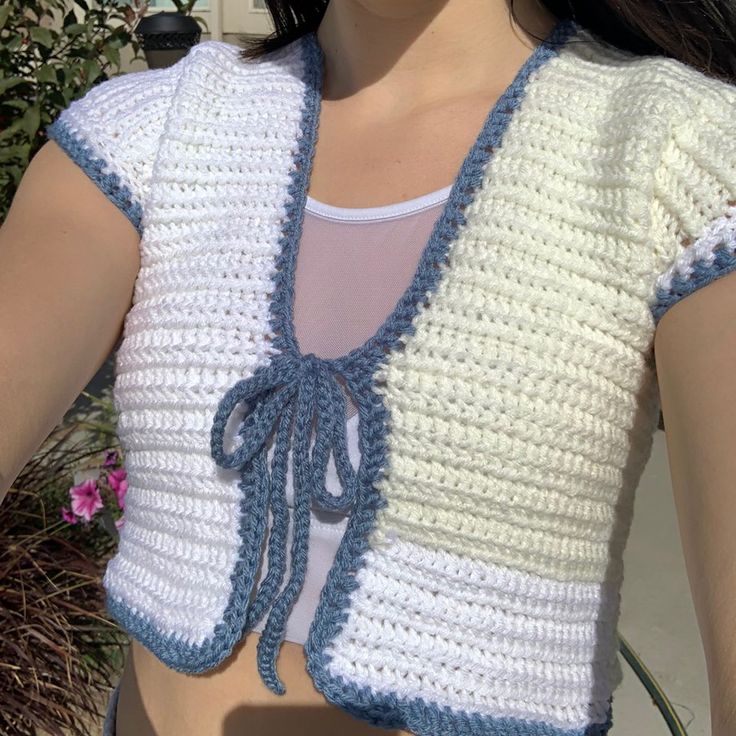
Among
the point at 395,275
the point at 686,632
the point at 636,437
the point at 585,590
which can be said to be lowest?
the point at 686,632

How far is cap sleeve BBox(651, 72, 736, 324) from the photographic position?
0.77m

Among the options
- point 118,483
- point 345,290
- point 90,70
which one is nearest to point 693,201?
point 345,290

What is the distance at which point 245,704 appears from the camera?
942 mm

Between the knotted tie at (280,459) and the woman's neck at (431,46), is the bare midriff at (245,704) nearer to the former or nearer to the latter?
the knotted tie at (280,459)

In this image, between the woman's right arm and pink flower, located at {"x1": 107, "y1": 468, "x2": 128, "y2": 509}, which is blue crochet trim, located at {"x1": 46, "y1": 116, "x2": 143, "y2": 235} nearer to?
the woman's right arm

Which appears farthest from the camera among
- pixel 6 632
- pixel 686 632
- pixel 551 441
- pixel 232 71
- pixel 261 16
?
pixel 261 16

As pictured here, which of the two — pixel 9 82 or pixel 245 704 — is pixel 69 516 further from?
pixel 245 704

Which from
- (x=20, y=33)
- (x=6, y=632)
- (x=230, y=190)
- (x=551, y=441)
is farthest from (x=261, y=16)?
(x=551, y=441)

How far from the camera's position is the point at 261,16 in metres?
5.18

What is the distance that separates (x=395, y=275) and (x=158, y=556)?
42cm

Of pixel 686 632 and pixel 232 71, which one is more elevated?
pixel 232 71

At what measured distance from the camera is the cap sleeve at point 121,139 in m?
1.00

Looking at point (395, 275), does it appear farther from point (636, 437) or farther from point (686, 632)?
point (686, 632)

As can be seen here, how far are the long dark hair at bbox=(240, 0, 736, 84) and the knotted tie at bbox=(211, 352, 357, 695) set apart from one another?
53 centimetres
